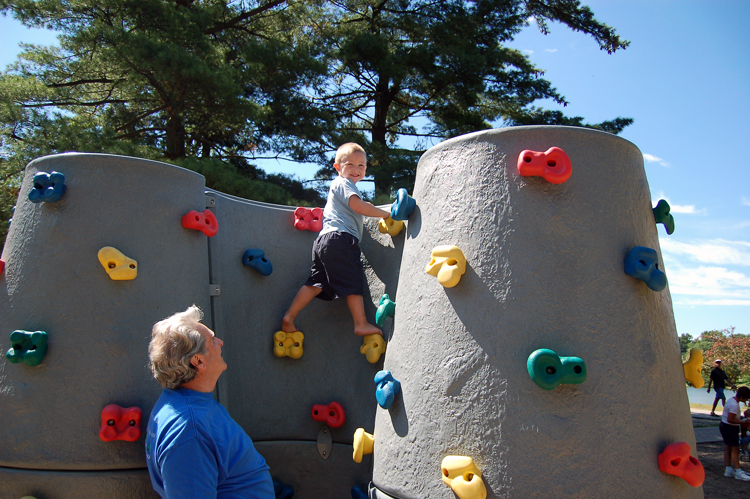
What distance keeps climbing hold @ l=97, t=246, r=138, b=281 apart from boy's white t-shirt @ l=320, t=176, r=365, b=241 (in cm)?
125

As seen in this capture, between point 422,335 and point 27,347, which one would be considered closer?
point 422,335

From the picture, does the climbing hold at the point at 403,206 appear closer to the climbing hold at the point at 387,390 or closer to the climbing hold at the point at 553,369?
the climbing hold at the point at 387,390

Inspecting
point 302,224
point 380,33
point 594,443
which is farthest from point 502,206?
point 380,33

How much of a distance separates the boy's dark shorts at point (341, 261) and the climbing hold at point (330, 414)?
30.2 inches

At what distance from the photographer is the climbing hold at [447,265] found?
2463 mm

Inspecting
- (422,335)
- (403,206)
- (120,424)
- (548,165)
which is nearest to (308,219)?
(403,206)

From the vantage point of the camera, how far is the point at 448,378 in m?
2.43

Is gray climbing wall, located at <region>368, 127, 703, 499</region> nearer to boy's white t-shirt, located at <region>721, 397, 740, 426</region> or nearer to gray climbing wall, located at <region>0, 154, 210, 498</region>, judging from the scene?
gray climbing wall, located at <region>0, 154, 210, 498</region>

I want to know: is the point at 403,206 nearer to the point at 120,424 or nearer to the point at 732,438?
the point at 120,424

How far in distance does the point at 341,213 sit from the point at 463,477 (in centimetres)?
193

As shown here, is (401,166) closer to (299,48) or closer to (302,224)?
(299,48)

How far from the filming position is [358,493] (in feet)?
11.3

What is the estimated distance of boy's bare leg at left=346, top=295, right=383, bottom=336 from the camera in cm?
350

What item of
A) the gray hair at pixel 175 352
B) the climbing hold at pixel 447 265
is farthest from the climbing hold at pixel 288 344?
the gray hair at pixel 175 352
